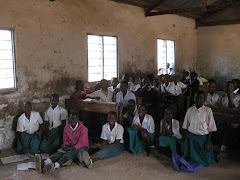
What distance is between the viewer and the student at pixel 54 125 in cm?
498

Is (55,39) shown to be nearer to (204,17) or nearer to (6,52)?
(6,52)

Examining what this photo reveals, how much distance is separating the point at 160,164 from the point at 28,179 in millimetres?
2006

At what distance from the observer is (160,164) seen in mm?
4367

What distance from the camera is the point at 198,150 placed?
4.27m

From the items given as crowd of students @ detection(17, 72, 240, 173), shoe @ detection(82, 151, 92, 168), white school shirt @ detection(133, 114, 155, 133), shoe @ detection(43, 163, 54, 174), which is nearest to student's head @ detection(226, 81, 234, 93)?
crowd of students @ detection(17, 72, 240, 173)

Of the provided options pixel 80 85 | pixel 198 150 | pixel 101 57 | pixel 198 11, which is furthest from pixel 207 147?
pixel 198 11

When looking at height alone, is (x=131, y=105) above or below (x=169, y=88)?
below

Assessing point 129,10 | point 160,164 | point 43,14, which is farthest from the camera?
point 129,10

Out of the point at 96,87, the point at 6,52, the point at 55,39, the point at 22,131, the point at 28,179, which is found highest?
the point at 55,39

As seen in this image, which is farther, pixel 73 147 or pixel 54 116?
pixel 54 116

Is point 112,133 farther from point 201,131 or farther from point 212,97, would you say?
point 212,97

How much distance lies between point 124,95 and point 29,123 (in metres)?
2.00

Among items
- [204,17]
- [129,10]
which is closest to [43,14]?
[129,10]

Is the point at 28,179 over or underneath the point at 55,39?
underneath
